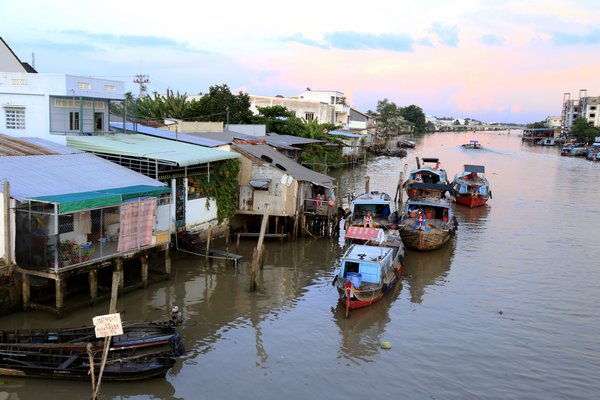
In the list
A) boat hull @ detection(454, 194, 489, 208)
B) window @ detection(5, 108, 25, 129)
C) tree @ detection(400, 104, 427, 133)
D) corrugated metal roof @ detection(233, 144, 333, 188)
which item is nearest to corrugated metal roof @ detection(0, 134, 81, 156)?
window @ detection(5, 108, 25, 129)

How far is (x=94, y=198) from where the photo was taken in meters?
14.8

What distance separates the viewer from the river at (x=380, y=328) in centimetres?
1242

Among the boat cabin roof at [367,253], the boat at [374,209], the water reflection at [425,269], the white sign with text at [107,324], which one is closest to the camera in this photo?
the white sign with text at [107,324]

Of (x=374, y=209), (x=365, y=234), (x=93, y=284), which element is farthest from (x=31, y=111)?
(x=374, y=209)

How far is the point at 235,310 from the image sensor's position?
16672mm

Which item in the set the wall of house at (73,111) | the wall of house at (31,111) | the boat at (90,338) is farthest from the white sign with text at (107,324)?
the wall of house at (73,111)

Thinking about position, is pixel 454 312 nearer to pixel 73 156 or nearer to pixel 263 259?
pixel 263 259

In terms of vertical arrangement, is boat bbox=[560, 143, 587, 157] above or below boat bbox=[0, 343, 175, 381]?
above

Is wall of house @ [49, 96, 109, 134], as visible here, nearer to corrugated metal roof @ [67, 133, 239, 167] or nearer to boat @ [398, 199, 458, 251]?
corrugated metal roof @ [67, 133, 239, 167]

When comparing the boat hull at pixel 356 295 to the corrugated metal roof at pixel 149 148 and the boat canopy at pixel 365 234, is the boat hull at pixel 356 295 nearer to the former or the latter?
the boat canopy at pixel 365 234

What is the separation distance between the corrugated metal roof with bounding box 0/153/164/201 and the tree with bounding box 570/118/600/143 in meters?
98.7

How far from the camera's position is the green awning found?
14.1m

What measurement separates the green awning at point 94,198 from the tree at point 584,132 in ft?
326

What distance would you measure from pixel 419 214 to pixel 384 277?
849 cm
